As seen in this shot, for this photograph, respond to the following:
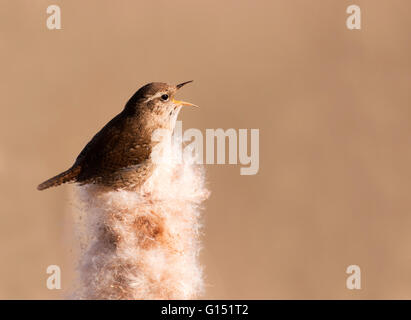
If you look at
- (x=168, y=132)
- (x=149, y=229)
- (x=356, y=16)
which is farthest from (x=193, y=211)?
(x=356, y=16)

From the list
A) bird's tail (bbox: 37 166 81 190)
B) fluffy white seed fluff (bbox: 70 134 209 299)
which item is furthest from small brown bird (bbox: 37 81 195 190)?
fluffy white seed fluff (bbox: 70 134 209 299)

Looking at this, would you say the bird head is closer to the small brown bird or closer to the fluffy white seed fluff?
the small brown bird

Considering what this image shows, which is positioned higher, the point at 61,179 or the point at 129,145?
the point at 129,145

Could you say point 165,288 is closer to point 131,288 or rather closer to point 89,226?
point 131,288

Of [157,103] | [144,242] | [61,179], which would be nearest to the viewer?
[144,242]

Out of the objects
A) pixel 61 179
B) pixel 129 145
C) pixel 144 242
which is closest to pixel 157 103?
pixel 129 145

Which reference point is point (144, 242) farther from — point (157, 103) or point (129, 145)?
point (157, 103)
